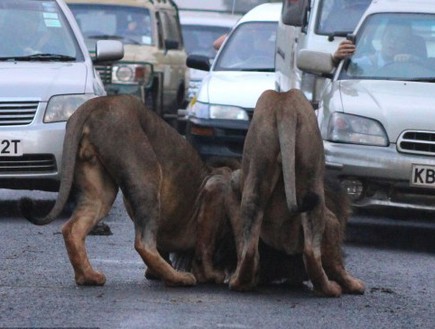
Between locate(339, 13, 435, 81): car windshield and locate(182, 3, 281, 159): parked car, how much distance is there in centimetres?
237

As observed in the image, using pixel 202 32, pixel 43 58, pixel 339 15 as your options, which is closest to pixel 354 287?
pixel 43 58

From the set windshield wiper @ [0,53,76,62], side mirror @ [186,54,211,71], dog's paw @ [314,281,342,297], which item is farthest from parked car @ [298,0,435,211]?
side mirror @ [186,54,211,71]

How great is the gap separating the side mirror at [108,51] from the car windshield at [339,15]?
238 cm

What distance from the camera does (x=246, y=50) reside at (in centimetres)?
1691

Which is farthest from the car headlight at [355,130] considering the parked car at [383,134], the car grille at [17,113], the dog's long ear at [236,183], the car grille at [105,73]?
the car grille at [105,73]

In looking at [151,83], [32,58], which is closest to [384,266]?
[32,58]

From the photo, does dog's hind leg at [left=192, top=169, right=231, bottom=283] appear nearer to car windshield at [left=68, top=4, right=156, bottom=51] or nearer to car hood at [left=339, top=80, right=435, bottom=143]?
car hood at [left=339, top=80, right=435, bottom=143]

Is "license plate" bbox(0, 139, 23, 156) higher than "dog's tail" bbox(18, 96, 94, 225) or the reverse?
the reverse

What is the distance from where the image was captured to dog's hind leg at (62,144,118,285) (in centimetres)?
809

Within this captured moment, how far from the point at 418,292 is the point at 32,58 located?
5.06 meters

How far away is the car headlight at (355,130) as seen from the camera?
11219 millimetres

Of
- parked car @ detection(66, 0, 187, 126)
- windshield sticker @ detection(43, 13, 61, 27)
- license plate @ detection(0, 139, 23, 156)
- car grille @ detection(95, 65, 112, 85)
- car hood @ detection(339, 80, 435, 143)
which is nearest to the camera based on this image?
car hood @ detection(339, 80, 435, 143)

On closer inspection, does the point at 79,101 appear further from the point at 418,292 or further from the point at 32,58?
the point at 418,292

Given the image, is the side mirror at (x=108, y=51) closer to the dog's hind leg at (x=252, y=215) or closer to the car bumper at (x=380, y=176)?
the car bumper at (x=380, y=176)
